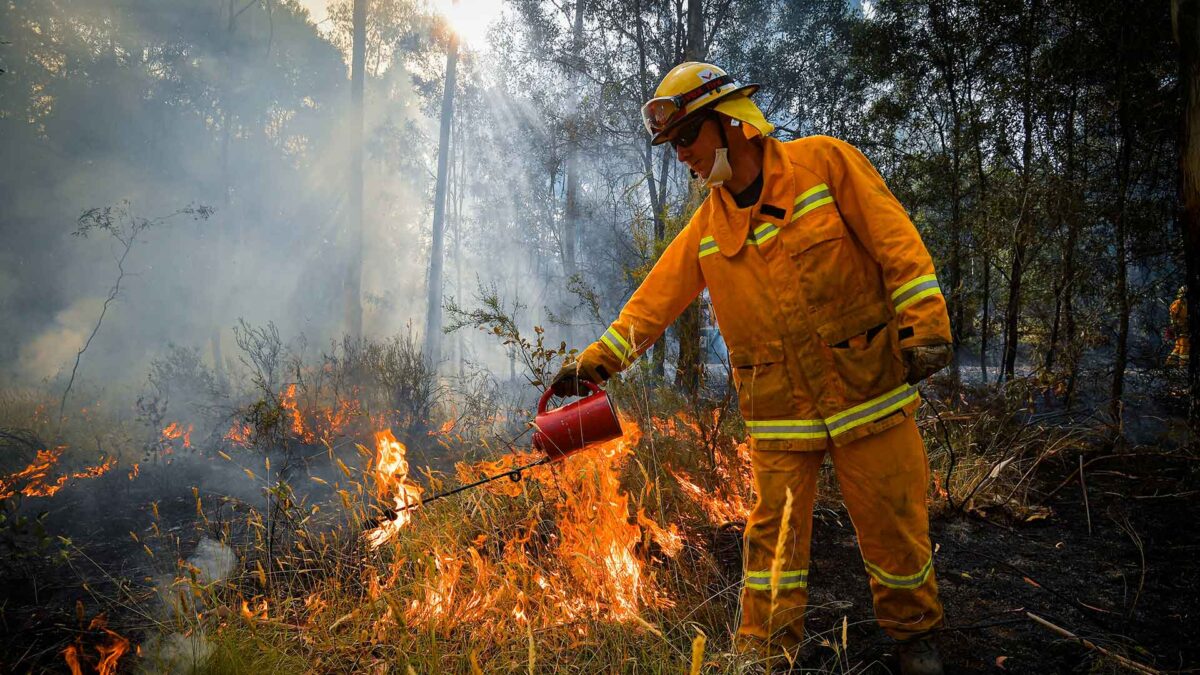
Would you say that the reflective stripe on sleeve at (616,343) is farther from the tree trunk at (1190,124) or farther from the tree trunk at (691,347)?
the tree trunk at (1190,124)

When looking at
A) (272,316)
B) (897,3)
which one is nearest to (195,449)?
(897,3)

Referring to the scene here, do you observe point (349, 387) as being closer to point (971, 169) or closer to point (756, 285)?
point (756, 285)

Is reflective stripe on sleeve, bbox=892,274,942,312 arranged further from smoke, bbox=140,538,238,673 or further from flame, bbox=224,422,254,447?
flame, bbox=224,422,254,447

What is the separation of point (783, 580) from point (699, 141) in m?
1.71

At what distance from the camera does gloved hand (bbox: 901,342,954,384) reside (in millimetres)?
1843

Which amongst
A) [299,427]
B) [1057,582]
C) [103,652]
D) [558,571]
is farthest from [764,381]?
[299,427]

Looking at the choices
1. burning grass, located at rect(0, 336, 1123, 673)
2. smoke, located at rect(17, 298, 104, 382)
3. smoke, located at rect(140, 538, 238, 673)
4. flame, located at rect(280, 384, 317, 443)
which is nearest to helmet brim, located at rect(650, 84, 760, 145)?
burning grass, located at rect(0, 336, 1123, 673)

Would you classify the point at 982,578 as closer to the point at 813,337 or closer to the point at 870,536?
the point at 870,536

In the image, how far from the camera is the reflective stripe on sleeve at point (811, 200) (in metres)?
2.12

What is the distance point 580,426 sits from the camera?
2.43m

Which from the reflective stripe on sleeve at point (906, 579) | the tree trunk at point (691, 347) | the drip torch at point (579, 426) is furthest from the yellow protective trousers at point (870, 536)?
the tree trunk at point (691, 347)

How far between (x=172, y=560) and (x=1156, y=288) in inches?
396

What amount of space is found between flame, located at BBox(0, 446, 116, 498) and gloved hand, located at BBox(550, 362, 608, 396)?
436 cm

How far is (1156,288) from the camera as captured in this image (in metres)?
6.86
